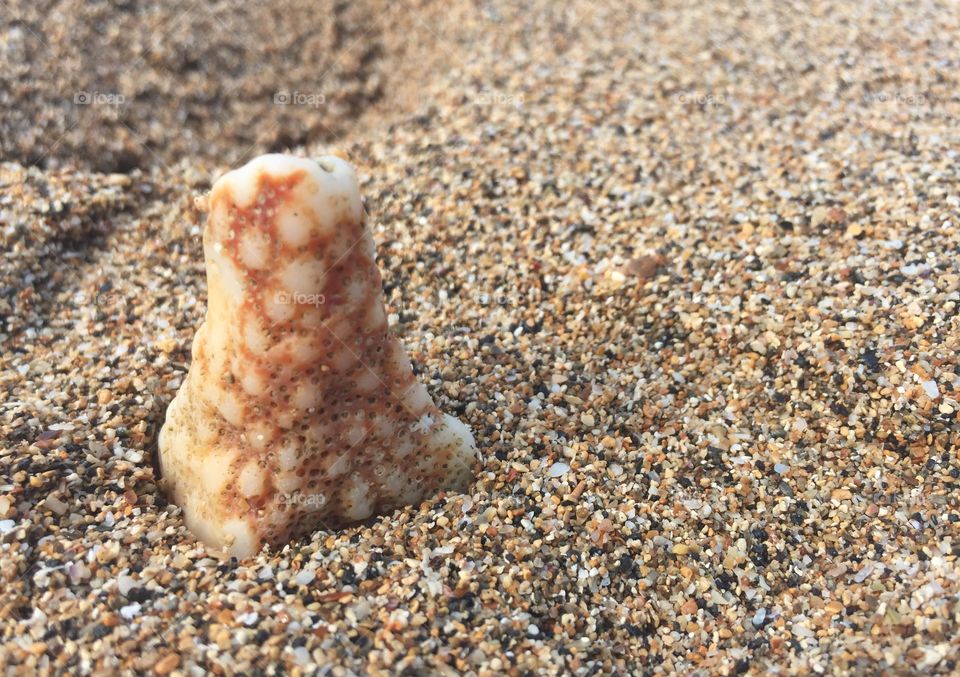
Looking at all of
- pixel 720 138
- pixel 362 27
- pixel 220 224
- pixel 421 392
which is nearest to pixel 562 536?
pixel 421 392

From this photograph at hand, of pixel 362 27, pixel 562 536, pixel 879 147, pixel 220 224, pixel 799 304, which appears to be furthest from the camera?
pixel 362 27

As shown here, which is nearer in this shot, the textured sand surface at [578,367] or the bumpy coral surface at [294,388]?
the bumpy coral surface at [294,388]

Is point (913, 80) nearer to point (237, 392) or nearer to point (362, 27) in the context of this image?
point (362, 27)

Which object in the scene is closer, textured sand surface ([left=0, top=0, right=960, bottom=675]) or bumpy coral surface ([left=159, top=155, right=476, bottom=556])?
bumpy coral surface ([left=159, top=155, right=476, bottom=556])

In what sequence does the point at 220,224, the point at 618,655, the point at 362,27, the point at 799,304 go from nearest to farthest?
1. the point at 220,224
2. the point at 618,655
3. the point at 799,304
4. the point at 362,27
